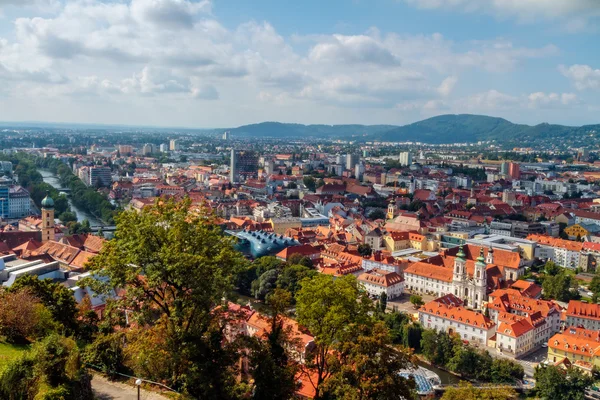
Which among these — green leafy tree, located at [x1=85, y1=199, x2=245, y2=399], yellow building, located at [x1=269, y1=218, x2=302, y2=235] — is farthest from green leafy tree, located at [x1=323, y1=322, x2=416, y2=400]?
yellow building, located at [x1=269, y1=218, x2=302, y2=235]

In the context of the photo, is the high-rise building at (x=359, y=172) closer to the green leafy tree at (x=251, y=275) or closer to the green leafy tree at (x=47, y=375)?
the green leafy tree at (x=251, y=275)

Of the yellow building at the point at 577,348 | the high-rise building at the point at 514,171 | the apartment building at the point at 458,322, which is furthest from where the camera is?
the high-rise building at the point at 514,171

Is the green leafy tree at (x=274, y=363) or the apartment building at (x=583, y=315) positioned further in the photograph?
the apartment building at (x=583, y=315)

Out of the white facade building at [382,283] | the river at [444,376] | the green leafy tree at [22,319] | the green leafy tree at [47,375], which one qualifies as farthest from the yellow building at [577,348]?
the green leafy tree at [47,375]

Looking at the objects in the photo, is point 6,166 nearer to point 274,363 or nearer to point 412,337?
point 412,337

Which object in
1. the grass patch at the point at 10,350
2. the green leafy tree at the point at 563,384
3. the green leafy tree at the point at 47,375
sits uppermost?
the green leafy tree at the point at 47,375

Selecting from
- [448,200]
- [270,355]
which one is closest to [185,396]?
[270,355]

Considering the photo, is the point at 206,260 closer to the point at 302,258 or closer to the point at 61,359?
the point at 61,359

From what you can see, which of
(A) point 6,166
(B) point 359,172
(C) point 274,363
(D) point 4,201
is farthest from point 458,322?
(A) point 6,166
